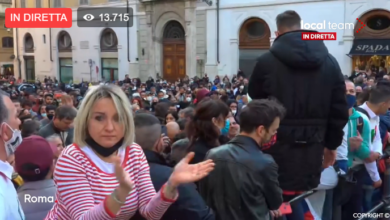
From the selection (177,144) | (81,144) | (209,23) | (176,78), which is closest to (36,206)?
(81,144)

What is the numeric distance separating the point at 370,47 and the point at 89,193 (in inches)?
819

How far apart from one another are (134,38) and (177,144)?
27335mm

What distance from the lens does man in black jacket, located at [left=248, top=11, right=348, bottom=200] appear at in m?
3.45

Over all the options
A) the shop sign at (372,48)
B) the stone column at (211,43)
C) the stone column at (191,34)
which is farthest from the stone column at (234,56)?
the shop sign at (372,48)

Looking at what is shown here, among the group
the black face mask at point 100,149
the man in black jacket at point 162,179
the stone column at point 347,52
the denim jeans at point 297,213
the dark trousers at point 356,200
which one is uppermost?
the stone column at point 347,52

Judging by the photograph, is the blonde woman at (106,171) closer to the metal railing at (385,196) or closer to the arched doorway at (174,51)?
the metal railing at (385,196)

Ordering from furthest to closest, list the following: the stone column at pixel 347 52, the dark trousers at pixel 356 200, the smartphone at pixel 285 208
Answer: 1. the stone column at pixel 347 52
2. the dark trousers at pixel 356 200
3. the smartphone at pixel 285 208

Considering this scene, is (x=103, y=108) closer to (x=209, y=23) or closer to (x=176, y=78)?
(x=209, y=23)

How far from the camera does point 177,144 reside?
4047 millimetres

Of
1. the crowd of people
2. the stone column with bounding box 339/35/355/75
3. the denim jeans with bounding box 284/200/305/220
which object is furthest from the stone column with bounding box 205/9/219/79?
the denim jeans with bounding box 284/200/305/220

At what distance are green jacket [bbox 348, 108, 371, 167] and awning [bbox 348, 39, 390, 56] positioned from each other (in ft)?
56.5

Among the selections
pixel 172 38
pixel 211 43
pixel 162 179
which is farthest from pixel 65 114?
pixel 172 38

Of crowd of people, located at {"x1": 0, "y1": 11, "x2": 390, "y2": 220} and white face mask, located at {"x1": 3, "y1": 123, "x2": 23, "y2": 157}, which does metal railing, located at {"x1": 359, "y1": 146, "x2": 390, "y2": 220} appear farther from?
white face mask, located at {"x1": 3, "y1": 123, "x2": 23, "y2": 157}

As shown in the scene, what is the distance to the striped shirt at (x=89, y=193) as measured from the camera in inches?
86.4
